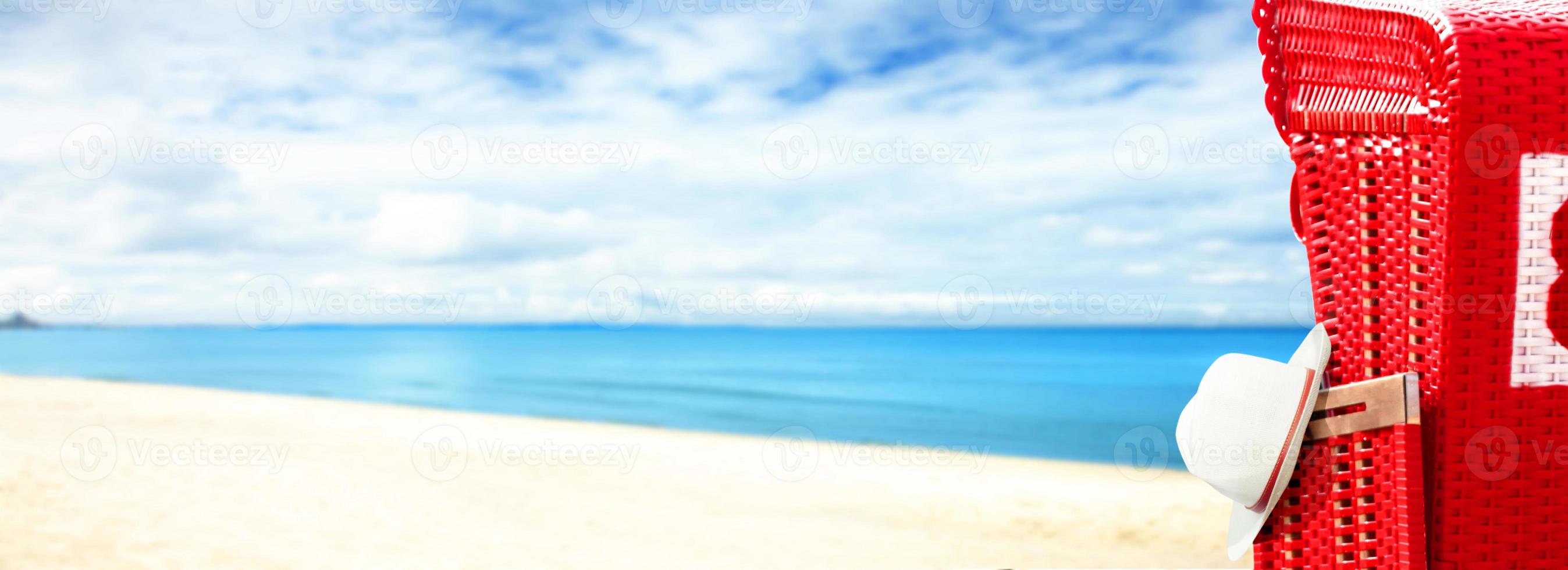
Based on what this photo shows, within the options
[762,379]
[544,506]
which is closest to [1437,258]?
[544,506]

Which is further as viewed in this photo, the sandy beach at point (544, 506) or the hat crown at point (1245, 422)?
the sandy beach at point (544, 506)

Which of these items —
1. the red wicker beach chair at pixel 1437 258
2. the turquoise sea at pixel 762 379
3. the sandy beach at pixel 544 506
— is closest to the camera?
the red wicker beach chair at pixel 1437 258

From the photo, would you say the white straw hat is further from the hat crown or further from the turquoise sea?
the turquoise sea

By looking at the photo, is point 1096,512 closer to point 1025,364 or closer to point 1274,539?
point 1274,539

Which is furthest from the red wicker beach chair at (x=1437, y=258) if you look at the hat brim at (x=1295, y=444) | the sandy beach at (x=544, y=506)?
the sandy beach at (x=544, y=506)

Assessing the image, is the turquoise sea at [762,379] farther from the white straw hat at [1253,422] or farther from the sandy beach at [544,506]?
the white straw hat at [1253,422]

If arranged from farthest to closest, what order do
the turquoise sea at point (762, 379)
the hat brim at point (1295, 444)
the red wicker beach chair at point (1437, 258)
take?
the turquoise sea at point (762, 379) → the hat brim at point (1295, 444) → the red wicker beach chair at point (1437, 258)

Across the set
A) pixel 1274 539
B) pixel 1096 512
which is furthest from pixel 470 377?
pixel 1274 539

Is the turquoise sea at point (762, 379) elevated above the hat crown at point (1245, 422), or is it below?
above

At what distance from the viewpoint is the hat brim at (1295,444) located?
6.10ft

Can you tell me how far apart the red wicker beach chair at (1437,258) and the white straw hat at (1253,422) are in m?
0.10

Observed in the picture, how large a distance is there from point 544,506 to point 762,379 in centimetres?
2770

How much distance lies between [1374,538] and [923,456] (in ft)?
37.5

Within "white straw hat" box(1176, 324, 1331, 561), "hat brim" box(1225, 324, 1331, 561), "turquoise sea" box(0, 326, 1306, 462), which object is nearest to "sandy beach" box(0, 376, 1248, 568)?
"hat brim" box(1225, 324, 1331, 561)
